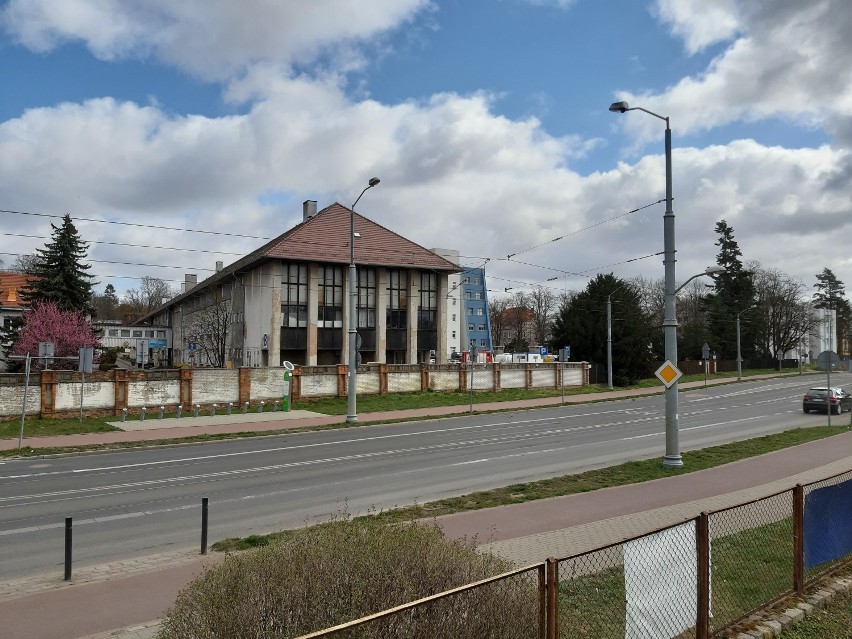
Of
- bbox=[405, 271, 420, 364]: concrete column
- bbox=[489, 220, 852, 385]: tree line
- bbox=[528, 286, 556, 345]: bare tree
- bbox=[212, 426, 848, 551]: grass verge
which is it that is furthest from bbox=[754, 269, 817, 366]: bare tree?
bbox=[212, 426, 848, 551]: grass verge

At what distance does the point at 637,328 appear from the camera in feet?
172

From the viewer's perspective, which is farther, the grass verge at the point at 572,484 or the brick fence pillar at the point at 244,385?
the brick fence pillar at the point at 244,385

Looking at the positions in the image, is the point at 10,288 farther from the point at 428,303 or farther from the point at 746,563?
the point at 746,563

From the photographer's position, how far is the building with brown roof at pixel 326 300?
162 ft

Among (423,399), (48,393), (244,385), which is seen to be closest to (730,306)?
(423,399)

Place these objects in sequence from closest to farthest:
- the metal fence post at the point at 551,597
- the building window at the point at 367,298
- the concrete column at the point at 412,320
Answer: the metal fence post at the point at 551,597 → the building window at the point at 367,298 → the concrete column at the point at 412,320

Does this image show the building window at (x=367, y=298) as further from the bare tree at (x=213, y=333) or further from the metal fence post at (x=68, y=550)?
the metal fence post at (x=68, y=550)

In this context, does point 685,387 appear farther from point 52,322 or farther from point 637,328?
point 52,322

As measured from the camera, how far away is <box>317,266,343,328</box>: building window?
50938 millimetres

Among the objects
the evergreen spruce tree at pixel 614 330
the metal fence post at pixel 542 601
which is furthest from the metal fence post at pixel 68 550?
the evergreen spruce tree at pixel 614 330

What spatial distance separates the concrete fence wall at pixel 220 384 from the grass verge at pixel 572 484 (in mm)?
21425

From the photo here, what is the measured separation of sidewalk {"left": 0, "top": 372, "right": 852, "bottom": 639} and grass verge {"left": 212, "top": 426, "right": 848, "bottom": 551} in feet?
1.40

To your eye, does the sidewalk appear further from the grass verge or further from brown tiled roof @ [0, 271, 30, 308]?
brown tiled roof @ [0, 271, 30, 308]

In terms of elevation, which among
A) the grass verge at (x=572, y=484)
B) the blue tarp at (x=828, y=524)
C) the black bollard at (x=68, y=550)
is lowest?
the grass verge at (x=572, y=484)
